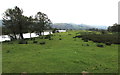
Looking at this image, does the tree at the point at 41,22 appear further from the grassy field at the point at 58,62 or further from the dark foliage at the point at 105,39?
the grassy field at the point at 58,62

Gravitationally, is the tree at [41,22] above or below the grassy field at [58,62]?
above

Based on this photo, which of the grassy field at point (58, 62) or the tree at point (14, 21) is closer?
the grassy field at point (58, 62)

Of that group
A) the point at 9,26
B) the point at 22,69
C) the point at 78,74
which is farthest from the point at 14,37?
the point at 78,74

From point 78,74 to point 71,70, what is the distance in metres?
1.20

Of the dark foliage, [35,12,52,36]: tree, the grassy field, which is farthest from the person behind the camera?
[35,12,52,36]: tree

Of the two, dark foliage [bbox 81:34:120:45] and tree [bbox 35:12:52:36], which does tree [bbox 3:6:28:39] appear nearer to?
tree [bbox 35:12:52:36]

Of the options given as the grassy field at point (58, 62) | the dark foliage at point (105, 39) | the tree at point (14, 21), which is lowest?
the grassy field at point (58, 62)

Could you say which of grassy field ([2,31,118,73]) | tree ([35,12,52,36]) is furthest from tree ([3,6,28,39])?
grassy field ([2,31,118,73])

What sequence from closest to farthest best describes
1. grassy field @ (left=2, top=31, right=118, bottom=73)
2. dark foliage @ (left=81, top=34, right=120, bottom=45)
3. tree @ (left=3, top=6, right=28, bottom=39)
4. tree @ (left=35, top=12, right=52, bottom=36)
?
1. grassy field @ (left=2, top=31, right=118, bottom=73)
2. dark foliage @ (left=81, top=34, right=120, bottom=45)
3. tree @ (left=3, top=6, right=28, bottom=39)
4. tree @ (left=35, top=12, right=52, bottom=36)

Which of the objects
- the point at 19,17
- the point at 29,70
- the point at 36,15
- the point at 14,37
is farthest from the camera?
the point at 36,15

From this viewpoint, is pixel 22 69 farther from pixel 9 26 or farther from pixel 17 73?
pixel 9 26

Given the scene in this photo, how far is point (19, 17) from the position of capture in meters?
38.9

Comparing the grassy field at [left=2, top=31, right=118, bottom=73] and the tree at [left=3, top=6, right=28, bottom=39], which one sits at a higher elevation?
the tree at [left=3, top=6, right=28, bottom=39]

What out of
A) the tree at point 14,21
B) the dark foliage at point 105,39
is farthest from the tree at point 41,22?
the dark foliage at point 105,39
